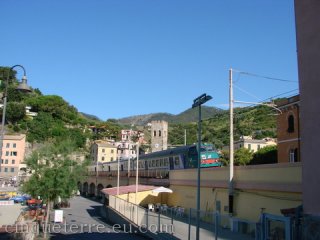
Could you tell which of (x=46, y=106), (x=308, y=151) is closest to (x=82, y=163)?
(x=308, y=151)

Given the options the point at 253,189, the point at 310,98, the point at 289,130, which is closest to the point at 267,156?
the point at 289,130

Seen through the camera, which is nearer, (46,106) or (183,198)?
(183,198)

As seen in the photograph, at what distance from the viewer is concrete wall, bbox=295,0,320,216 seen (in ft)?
31.9

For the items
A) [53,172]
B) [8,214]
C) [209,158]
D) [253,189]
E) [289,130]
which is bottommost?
[8,214]

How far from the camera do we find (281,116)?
34.8 metres

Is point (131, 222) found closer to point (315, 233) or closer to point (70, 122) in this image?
point (315, 233)

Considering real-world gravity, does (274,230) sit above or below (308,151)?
below

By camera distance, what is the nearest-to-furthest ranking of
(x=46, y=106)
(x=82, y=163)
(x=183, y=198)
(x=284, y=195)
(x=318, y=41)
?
1. (x=318, y=41)
2. (x=284, y=195)
3. (x=82, y=163)
4. (x=183, y=198)
5. (x=46, y=106)

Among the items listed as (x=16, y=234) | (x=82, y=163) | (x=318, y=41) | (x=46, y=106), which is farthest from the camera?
(x=46, y=106)

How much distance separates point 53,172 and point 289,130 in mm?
19680

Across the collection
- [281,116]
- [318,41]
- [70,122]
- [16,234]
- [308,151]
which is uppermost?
[70,122]

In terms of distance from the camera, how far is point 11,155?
111 metres

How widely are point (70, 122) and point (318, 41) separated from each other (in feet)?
523

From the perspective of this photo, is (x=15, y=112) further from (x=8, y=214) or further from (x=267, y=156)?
(x=8, y=214)
